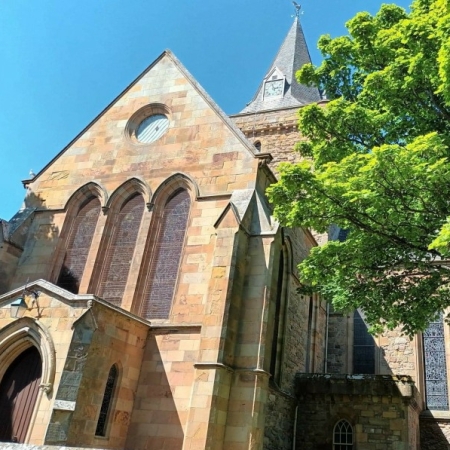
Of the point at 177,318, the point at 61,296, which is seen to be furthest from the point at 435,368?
the point at 61,296

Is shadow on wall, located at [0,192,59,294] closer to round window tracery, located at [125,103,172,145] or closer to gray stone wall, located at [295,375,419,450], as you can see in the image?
round window tracery, located at [125,103,172,145]

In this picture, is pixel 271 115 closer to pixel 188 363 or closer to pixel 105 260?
pixel 105 260

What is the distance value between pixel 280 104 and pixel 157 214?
59.4 ft

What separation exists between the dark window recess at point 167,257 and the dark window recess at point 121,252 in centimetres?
75

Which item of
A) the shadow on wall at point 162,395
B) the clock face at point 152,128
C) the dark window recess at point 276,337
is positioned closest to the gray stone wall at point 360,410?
the dark window recess at point 276,337

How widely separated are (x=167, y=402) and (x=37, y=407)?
2747 millimetres

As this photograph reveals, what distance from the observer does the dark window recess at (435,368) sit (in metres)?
16.7

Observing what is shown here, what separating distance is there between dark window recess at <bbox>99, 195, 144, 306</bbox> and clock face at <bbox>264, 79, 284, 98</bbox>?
62.6 ft

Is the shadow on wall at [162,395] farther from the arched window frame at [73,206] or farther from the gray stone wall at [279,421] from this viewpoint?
the arched window frame at [73,206]

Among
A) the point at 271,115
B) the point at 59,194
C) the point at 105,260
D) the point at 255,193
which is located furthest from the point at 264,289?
the point at 271,115

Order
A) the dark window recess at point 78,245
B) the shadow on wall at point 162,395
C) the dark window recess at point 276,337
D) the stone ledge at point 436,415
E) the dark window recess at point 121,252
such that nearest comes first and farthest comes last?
the shadow on wall at point 162,395, the dark window recess at point 276,337, the dark window recess at point 121,252, the dark window recess at point 78,245, the stone ledge at point 436,415

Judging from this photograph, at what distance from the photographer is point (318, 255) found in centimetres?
1004

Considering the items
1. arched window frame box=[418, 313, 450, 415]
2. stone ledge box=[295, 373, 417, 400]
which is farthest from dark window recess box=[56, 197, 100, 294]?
arched window frame box=[418, 313, 450, 415]

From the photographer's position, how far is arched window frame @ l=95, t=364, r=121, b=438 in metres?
10.1
